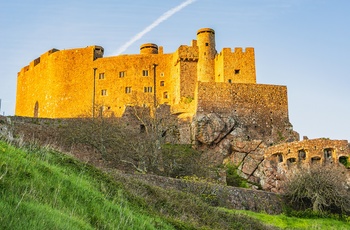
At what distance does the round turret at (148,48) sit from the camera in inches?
2667

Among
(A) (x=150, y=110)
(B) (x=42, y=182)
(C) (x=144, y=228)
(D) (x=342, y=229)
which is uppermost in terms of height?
(A) (x=150, y=110)

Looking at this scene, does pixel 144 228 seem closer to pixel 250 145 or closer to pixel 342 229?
pixel 342 229

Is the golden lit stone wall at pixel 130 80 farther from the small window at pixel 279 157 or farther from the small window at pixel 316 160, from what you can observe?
the small window at pixel 316 160

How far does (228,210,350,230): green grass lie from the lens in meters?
27.5

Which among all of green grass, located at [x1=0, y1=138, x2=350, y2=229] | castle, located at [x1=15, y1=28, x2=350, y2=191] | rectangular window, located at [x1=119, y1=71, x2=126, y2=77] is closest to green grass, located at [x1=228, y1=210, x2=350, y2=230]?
green grass, located at [x1=0, y1=138, x2=350, y2=229]

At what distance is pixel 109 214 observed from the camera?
12.6 metres

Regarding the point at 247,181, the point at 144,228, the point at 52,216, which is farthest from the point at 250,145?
the point at 52,216

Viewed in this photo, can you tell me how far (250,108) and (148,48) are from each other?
67.8 ft

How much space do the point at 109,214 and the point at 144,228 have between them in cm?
107

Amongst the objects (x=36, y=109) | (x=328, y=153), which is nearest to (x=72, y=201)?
(x=328, y=153)

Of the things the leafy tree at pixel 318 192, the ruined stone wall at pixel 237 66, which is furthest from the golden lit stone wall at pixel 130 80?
the leafy tree at pixel 318 192

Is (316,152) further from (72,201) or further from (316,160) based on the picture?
(72,201)

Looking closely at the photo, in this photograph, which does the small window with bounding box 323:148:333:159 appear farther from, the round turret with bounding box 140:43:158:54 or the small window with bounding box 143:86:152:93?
the round turret with bounding box 140:43:158:54

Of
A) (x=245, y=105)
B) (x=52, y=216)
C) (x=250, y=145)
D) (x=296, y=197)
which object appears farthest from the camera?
(x=245, y=105)
